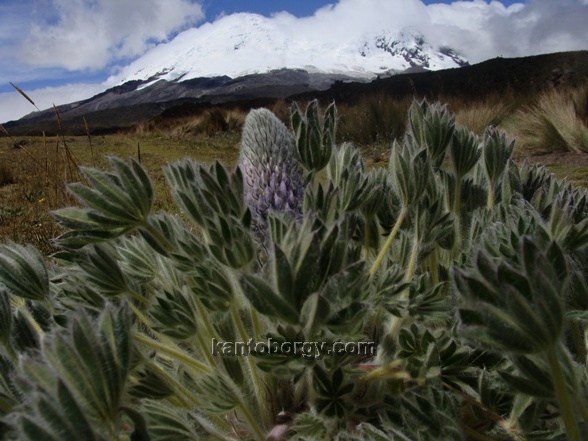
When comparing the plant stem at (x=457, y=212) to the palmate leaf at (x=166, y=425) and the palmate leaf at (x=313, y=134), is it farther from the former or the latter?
the palmate leaf at (x=166, y=425)

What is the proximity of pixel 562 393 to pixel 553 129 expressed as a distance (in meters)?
5.23

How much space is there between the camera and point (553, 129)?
5078 mm

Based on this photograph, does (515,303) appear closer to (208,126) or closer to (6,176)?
(6,176)

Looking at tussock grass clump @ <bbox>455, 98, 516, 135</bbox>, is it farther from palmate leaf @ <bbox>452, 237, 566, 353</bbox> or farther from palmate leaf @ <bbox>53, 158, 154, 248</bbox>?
palmate leaf @ <bbox>452, 237, 566, 353</bbox>

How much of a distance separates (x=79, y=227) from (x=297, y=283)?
34 cm

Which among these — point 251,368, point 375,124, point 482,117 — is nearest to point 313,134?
point 251,368

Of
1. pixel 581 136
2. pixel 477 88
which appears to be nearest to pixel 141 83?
pixel 477 88

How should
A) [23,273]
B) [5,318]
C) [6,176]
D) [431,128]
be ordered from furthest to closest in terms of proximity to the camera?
[6,176] → [431,128] → [23,273] → [5,318]

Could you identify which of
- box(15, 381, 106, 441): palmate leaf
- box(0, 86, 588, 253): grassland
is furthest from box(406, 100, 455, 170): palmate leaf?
box(0, 86, 588, 253): grassland

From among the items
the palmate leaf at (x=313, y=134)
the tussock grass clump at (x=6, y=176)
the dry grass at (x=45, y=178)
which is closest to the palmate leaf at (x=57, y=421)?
the palmate leaf at (x=313, y=134)

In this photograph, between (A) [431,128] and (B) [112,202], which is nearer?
(B) [112,202]

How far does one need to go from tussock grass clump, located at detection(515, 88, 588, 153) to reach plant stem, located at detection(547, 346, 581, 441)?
15.5 ft

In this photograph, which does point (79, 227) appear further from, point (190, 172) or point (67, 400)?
point (67, 400)

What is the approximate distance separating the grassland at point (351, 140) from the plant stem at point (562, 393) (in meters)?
1.90
